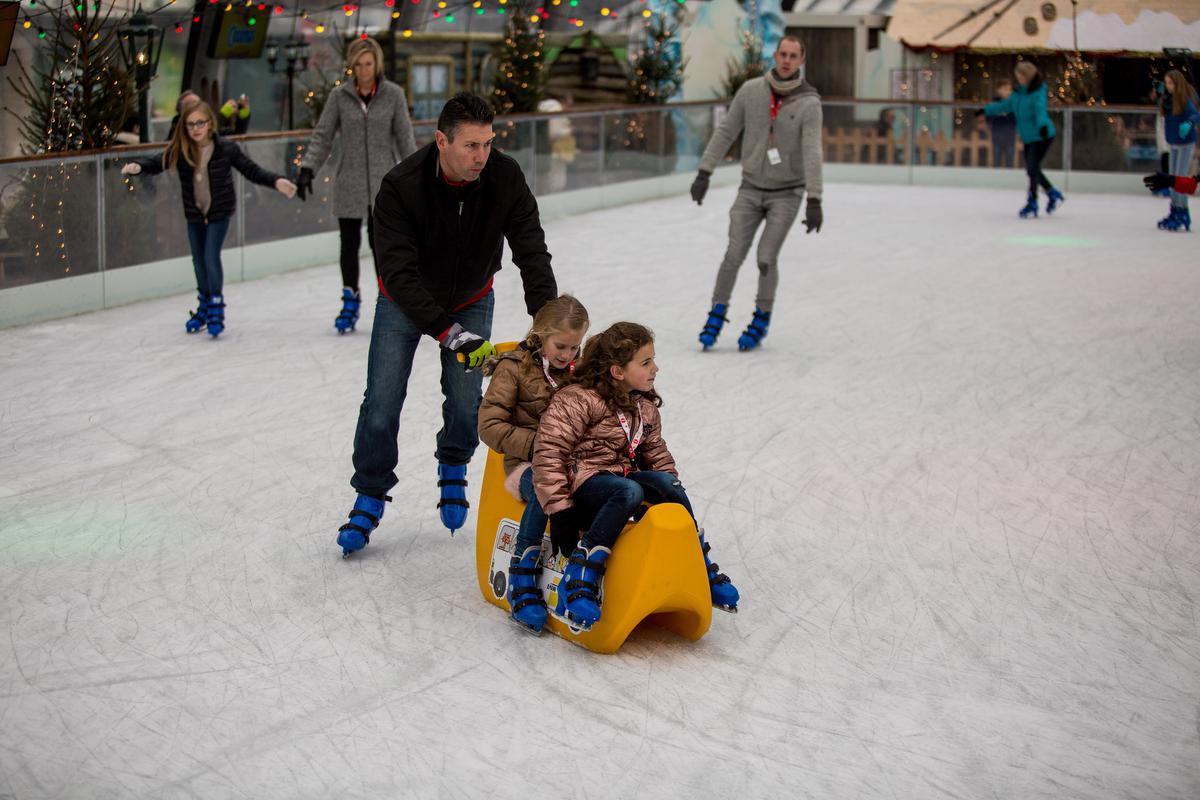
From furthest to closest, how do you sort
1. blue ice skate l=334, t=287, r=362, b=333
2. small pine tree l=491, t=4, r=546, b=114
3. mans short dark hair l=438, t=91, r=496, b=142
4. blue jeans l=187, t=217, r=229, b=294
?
small pine tree l=491, t=4, r=546, b=114, blue ice skate l=334, t=287, r=362, b=333, blue jeans l=187, t=217, r=229, b=294, mans short dark hair l=438, t=91, r=496, b=142

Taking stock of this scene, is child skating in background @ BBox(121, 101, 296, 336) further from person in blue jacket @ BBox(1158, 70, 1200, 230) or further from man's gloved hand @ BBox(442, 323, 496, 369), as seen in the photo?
person in blue jacket @ BBox(1158, 70, 1200, 230)

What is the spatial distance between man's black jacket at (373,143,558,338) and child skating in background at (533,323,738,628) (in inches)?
18.7

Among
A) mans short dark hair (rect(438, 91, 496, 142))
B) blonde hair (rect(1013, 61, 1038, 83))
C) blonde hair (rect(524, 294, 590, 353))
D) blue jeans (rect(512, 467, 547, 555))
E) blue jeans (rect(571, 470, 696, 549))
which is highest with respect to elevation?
blonde hair (rect(1013, 61, 1038, 83))

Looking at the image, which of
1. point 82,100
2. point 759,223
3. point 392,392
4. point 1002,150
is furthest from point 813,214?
point 1002,150

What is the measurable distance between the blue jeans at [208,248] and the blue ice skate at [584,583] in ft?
Result: 14.0

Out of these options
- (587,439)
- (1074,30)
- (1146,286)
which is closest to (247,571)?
(587,439)

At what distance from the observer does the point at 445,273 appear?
4.06m

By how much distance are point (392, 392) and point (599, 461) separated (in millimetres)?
845

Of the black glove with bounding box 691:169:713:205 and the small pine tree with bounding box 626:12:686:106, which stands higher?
the small pine tree with bounding box 626:12:686:106

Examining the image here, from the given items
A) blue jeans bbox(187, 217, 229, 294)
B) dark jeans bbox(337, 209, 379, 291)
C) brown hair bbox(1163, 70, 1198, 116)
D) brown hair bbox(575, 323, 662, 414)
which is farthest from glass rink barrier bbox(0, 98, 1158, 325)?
brown hair bbox(575, 323, 662, 414)

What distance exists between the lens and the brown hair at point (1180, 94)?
11398 millimetres

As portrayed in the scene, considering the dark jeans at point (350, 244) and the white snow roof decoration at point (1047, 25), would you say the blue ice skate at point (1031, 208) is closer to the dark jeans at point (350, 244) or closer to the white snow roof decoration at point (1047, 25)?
the dark jeans at point (350, 244)

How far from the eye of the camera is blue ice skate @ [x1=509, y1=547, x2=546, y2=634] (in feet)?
11.7

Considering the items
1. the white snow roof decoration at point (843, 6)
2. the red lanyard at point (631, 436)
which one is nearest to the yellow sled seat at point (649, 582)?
the red lanyard at point (631, 436)
